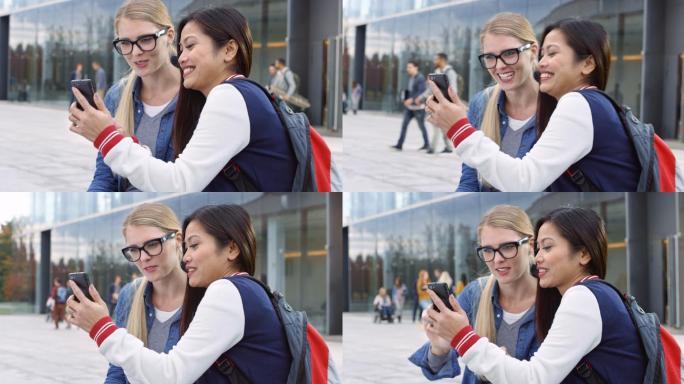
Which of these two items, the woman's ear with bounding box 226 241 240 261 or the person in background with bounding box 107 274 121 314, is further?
the person in background with bounding box 107 274 121 314

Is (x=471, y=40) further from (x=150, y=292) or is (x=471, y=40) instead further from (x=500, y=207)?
(x=150, y=292)

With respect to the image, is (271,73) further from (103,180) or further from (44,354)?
(44,354)

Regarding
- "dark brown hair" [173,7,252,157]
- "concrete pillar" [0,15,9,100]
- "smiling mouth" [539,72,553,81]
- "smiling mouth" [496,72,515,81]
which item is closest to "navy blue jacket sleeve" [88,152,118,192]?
"dark brown hair" [173,7,252,157]

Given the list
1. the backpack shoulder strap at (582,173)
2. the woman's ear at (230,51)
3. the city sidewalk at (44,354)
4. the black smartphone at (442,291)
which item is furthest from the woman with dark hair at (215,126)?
the city sidewalk at (44,354)

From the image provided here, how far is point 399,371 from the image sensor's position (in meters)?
5.75

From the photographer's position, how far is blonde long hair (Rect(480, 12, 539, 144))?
3305 millimetres

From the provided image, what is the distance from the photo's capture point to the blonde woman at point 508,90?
3299mm

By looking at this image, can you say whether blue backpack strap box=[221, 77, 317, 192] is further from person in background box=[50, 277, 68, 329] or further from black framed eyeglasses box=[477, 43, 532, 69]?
person in background box=[50, 277, 68, 329]

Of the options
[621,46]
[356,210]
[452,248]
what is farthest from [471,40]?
[356,210]

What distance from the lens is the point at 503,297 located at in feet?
12.6

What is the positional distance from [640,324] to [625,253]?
2.39 ft

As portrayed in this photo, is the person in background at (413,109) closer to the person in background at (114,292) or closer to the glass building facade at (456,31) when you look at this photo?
the glass building facade at (456,31)

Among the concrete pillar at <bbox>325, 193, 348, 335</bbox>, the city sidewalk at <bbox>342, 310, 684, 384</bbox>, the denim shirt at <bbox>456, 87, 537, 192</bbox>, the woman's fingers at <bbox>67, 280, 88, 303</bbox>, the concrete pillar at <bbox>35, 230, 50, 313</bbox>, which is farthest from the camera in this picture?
the concrete pillar at <bbox>35, 230, 50, 313</bbox>

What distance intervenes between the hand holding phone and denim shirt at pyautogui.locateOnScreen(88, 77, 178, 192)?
75 cm
